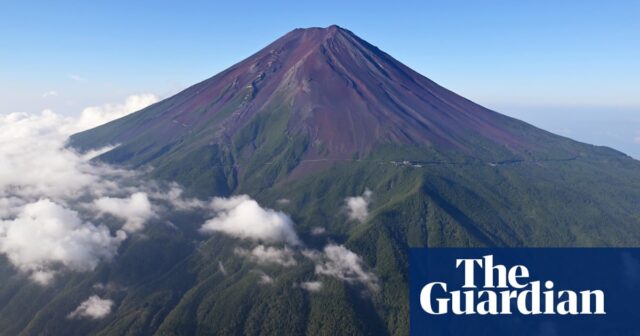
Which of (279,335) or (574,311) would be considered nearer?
(574,311)

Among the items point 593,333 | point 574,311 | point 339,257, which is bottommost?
point 593,333

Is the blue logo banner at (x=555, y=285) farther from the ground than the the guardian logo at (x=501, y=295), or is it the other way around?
the the guardian logo at (x=501, y=295)

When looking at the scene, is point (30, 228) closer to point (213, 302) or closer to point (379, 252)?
Result: point (213, 302)

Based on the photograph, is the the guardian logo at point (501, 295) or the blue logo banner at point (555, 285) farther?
the blue logo banner at point (555, 285)

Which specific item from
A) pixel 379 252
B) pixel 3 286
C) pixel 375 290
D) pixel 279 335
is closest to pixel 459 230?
pixel 379 252

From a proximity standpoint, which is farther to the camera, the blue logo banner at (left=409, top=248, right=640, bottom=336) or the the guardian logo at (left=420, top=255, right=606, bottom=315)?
the blue logo banner at (left=409, top=248, right=640, bottom=336)

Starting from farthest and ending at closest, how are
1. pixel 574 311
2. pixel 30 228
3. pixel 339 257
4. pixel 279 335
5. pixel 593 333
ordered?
pixel 30 228, pixel 339 257, pixel 593 333, pixel 279 335, pixel 574 311

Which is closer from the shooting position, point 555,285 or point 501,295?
point 501,295

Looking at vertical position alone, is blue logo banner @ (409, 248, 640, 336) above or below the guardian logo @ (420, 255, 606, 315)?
below

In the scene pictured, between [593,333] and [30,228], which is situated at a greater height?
[30,228]

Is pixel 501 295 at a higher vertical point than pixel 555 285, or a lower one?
higher

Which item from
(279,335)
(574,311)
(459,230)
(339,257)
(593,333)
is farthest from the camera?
(459,230)
